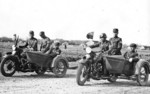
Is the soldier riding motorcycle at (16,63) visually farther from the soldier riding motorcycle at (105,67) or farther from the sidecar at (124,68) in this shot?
the sidecar at (124,68)

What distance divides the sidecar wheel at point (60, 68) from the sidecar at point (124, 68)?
2.81 metres

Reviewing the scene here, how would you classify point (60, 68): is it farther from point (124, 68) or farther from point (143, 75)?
point (143, 75)

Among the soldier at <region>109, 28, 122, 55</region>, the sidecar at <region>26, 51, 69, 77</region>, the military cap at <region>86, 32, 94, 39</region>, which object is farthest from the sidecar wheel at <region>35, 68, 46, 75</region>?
the military cap at <region>86, 32, 94, 39</region>

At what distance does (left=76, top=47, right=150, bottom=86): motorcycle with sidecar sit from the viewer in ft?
28.3

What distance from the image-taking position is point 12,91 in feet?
23.7

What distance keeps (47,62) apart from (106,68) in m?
3.08

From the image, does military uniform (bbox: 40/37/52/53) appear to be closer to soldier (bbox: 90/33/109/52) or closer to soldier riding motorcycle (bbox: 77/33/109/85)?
soldier (bbox: 90/33/109/52)

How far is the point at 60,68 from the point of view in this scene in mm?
11625

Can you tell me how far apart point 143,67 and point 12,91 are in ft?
15.5

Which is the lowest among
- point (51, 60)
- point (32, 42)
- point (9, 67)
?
point (9, 67)

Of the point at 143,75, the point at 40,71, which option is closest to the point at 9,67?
the point at 40,71

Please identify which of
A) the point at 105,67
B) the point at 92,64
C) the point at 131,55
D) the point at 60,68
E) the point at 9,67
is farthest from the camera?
the point at 60,68

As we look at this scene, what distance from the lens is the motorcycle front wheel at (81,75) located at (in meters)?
8.45

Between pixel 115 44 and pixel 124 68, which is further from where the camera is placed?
pixel 115 44
